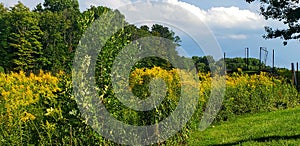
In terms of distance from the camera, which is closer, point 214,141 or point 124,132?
point 124,132

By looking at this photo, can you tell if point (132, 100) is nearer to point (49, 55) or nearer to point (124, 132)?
point (124, 132)

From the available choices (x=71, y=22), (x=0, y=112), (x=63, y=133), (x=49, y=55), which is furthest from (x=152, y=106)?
(x=71, y=22)

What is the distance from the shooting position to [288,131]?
7.12 m

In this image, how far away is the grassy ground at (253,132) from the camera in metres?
6.32

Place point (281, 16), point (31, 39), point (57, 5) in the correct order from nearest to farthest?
point (281, 16) → point (31, 39) → point (57, 5)

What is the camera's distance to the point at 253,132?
288 inches

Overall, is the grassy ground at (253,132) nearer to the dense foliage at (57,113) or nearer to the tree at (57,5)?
the dense foliage at (57,113)

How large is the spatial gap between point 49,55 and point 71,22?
694 centimetres

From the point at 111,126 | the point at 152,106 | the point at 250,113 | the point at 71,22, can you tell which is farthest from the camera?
the point at 71,22

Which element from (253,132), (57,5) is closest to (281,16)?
(253,132)

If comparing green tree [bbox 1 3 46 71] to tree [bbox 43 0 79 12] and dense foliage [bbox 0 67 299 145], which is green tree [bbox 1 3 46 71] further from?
dense foliage [bbox 0 67 299 145]

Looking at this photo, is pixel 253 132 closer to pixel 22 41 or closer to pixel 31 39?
pixel 22 41

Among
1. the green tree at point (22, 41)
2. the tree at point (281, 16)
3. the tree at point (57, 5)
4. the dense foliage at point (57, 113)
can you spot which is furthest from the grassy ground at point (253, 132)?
the tree at point (57, 5)

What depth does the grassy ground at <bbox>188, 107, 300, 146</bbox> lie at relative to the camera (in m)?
6.32
